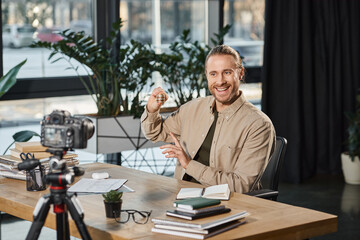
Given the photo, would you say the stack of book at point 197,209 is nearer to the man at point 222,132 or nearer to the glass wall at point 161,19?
the man at point 222,132

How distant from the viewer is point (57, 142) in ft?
6.39

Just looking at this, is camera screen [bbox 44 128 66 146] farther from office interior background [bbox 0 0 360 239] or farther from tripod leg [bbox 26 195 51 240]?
office interior background [bbox 0 0 360 239]

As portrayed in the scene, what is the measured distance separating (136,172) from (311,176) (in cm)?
343

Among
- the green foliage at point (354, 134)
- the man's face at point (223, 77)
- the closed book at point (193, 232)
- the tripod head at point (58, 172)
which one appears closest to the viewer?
the tripod head at point (58, 172)

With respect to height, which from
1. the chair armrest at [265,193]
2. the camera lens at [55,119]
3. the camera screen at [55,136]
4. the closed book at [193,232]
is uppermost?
the camera lens at [55,119]

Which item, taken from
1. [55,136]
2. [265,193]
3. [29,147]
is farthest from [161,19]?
[55,136]

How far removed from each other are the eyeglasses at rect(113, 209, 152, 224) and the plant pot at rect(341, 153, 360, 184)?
3.85 meters

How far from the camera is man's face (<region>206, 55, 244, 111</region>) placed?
3.10 metres

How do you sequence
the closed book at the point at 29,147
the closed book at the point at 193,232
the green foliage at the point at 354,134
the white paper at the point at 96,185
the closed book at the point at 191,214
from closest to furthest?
1. the closed book at the point at 193,232
2. the closed book at the point at 191,214
3. the white paper at the point at 96,185
4. the closed book at the point at 29,147
5. the green foliage at the point at 354,134

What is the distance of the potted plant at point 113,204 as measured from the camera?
223 cm

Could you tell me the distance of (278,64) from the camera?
5.86 metres

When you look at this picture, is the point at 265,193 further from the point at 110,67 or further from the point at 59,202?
the point at 110,67

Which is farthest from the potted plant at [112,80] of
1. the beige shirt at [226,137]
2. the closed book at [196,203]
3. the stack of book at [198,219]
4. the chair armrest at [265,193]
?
the closed book at [196,203]

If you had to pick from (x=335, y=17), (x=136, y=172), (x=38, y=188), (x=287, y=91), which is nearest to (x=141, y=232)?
(x=38, y=188)
